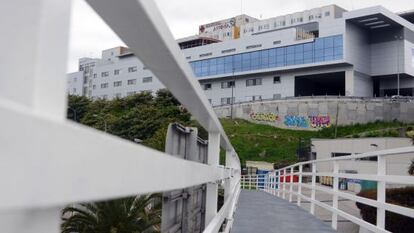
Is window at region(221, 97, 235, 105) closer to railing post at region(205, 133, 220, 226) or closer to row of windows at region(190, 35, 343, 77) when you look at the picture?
row of windows at region(190, 35, 343, 77)

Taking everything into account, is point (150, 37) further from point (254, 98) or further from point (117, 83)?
point (117, 83)

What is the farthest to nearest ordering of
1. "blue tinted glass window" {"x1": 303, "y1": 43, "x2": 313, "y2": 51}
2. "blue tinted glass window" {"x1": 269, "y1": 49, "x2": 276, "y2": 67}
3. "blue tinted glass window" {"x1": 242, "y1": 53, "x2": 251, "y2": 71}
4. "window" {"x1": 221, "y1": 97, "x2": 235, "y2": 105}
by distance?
1. "window" {"x1": 221, "y1": 97, "x2": 235, "y2": 105}
2. "blue tinted glass window" {"x1": 242, "y1": 53, "x2": 251, "y2": 71}
3. "blue tinted glass window" {"x1": 269, "y1": 49, "x2": 276, "y2": 67}
4. "blue tinted glass window" {"x1": 303, "y1": 43, "x2": 313, "y2": 51}

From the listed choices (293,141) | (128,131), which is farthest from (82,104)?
(293,141)

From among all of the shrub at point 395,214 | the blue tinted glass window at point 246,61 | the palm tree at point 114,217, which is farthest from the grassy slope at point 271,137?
the palm tree at point 114,217

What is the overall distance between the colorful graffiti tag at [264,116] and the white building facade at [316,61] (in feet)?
10.1

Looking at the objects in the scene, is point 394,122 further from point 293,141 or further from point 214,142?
point 214,142

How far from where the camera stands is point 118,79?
94.1 metres

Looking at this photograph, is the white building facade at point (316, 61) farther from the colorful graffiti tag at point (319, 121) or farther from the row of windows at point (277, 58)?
the colorful graffiti tag at point (319, 121)

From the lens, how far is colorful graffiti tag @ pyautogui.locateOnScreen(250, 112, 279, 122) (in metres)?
73.2

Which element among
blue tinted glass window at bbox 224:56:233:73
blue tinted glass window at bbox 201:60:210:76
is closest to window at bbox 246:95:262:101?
blue tinted glass window at bbox 224:56:233:73

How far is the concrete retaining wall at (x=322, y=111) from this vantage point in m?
65.1

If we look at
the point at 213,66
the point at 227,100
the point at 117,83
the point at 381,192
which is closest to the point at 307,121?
the point at 227,100

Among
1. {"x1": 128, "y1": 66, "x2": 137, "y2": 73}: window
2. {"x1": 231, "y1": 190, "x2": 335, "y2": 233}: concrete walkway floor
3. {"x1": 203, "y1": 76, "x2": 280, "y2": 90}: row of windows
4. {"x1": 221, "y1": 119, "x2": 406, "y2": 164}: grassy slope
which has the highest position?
{"x1": 128, "y1": 66, "x2": 137, "y2": 73}: window

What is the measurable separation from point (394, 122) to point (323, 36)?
48.6ft
